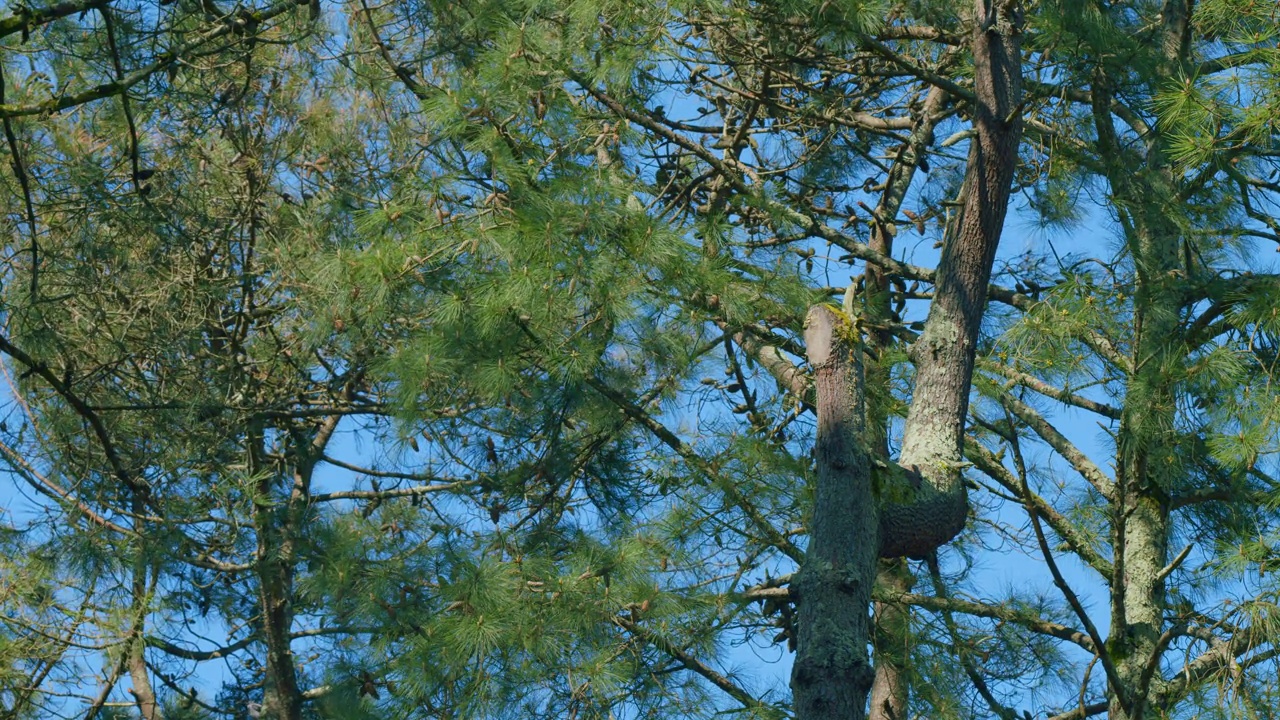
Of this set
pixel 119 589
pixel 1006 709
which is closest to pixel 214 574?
pixel 119 589

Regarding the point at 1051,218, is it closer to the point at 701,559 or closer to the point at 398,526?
the point at 701,559

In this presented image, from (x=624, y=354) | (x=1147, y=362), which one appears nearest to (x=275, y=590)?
(x=624, y=354)

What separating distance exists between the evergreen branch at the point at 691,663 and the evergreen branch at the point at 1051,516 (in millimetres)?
1191

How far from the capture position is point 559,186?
4.02 meters

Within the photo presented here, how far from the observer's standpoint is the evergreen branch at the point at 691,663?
4102mm

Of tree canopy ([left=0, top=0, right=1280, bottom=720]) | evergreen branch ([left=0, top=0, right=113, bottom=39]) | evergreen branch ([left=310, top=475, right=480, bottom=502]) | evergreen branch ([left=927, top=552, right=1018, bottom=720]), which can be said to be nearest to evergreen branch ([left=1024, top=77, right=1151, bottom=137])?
tree canopy ([left=0, top=0, right=1280, bottom=720])

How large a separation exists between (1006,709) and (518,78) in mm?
2468

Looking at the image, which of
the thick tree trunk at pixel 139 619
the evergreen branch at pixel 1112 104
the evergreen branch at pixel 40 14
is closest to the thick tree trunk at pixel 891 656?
the evergreen branch at pixel 1112 104

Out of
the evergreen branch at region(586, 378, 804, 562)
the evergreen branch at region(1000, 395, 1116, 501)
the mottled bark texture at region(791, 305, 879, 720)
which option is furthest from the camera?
the evergreen branch at region(1000, 395, 1116, 501)

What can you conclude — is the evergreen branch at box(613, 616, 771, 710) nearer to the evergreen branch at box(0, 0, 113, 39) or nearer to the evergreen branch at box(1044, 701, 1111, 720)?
the evergreen branch at box(1044, 701, 1111, 720)

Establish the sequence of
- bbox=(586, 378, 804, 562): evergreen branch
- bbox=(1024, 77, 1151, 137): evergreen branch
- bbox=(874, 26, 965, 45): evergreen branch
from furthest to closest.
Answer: bbox=(1024, 77, 1151, 137): evergreen branch, bbox=(874, 26, 965, 45): evergreen branch, bbox=(586, 378, 804, 562): evergreen branch

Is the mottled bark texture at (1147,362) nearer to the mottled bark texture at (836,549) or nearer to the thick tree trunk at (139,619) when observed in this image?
the mottled bark texture at (836,549)

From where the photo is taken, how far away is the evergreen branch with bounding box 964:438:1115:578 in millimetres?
4773

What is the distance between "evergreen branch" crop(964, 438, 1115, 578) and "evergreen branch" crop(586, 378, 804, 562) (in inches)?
34.3
